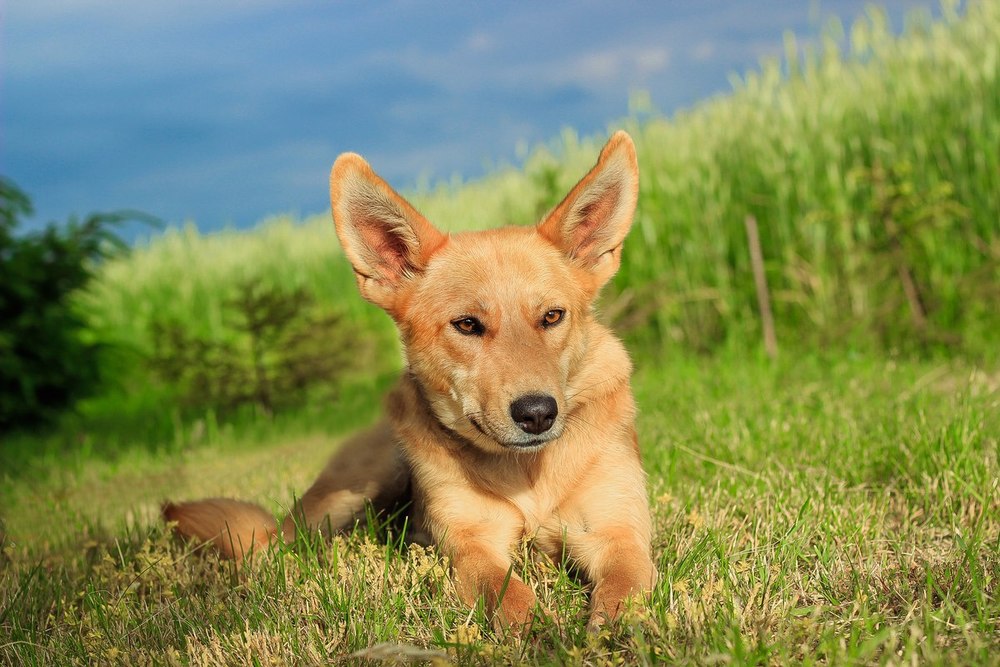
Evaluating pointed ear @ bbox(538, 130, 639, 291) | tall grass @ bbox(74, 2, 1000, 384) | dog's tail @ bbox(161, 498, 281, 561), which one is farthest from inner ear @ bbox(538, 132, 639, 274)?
tall grass @ bbox(74, 2, 1000, 384)

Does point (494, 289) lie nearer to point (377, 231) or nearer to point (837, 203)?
point (377, 231)

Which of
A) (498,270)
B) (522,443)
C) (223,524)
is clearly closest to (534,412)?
(522,443)

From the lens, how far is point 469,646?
2260mm

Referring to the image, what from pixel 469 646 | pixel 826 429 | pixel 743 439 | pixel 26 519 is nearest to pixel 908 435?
pixel 826 429

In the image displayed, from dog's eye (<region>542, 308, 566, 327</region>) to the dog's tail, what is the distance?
55.3 inches

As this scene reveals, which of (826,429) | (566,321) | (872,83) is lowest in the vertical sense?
(826,429)

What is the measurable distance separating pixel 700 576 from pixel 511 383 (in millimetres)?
863

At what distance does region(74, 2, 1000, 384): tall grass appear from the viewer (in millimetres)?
7410

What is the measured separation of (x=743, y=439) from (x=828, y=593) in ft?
5.89

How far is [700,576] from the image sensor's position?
2.78 meters

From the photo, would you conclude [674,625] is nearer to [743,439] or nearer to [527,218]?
[743,439]

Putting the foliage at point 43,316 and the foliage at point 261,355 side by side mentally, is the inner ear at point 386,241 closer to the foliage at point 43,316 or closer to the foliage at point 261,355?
the foliage at point 261,355

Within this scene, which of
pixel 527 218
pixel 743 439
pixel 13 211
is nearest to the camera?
pixel 743 439

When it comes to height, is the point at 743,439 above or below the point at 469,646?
below
